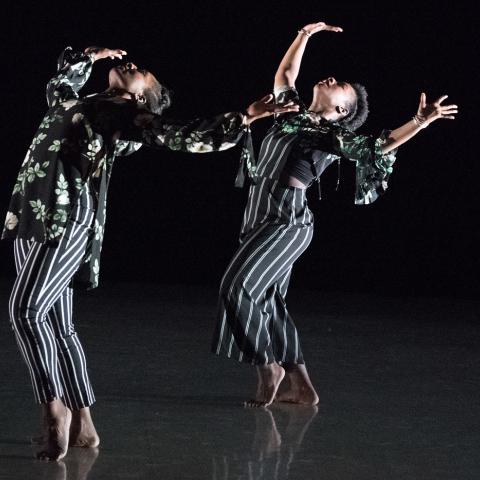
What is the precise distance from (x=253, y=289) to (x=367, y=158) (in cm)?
59

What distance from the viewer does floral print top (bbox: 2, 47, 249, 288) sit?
283 centimetres

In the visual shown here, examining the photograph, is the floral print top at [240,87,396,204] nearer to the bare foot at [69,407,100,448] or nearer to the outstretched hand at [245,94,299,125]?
the outstretched hand at [245,94,299,125]

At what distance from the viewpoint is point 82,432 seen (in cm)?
300

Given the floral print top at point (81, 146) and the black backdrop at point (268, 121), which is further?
the black backdrop at point (268, 121)

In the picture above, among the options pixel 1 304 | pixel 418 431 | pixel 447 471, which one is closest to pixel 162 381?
pixel 418 431

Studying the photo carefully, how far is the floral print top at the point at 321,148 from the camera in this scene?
11.5ft

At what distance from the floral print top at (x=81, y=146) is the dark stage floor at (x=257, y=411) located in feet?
1.97

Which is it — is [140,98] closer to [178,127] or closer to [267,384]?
[178,127]

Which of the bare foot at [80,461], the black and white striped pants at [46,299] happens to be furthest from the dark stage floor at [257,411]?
the black and white striped pants at [46,299]

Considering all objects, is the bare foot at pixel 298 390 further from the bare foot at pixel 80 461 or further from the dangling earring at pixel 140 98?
the dangling earring at pixel 140 98

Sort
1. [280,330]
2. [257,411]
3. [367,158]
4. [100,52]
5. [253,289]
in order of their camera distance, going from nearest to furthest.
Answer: [100,52]
[367,158]
[257,411]
[253,289]
[280,330]

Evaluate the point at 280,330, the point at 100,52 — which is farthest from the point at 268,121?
the point at 100,52

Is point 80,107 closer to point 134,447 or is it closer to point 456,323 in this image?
point 134,447

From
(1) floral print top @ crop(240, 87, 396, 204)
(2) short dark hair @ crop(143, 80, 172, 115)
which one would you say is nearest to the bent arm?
(1) floral print top @ crop(240, 87, 396, 204)
